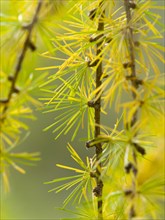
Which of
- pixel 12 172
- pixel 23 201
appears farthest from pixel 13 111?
pixel 12 172

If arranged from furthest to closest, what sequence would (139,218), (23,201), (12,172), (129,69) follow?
(12,172) < (23,201) < (129,69) < (139,218)

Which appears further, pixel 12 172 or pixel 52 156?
pixel 52 156

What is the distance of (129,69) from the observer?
64cm

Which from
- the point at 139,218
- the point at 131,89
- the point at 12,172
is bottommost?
the point at 139,218

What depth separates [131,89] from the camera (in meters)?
0.58

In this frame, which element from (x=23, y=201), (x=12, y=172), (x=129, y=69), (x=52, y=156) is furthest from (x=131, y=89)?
(x=52, y=156)

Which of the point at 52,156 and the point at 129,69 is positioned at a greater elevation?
the point at 52,156

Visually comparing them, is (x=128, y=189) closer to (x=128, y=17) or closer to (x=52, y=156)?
(x=128, y=17)

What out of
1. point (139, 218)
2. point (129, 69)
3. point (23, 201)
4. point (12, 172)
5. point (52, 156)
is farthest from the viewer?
point (52, 156)

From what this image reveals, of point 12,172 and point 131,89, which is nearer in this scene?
point 131,89

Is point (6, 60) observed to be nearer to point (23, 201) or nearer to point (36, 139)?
point (23, 201)

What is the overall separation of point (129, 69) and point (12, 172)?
2797 millimetres

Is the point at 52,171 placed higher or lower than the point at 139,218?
A: higher

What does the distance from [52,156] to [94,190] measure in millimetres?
2992
